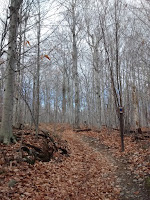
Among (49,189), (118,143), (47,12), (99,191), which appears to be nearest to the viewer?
(47,12)

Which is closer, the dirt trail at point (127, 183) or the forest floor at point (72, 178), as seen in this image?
the forest floor at point (72, 178)

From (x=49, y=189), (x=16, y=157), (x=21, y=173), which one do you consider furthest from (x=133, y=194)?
(x=16, y=157)

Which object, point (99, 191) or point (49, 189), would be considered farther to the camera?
point (99, 191)

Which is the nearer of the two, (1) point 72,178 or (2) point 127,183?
(2) point 127,183

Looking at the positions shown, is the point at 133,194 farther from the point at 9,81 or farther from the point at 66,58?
the point at 66,58

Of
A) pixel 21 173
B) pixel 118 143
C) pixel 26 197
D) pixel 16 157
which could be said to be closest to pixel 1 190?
pixel 26 197

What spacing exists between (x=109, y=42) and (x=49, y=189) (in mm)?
9137

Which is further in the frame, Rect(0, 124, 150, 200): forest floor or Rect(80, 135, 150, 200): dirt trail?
Rect(80, 135, 150, 200): dirt trail

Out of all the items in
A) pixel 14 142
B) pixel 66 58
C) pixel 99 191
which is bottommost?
pixel 99 191

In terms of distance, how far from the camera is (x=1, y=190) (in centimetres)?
307

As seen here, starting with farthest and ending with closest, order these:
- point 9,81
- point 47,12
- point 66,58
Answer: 1. point 66,58
2. point 9,81
3. point 47,12

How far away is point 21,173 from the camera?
12.9ft

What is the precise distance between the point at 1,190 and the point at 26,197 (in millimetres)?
534

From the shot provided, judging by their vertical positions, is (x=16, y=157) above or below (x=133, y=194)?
above
